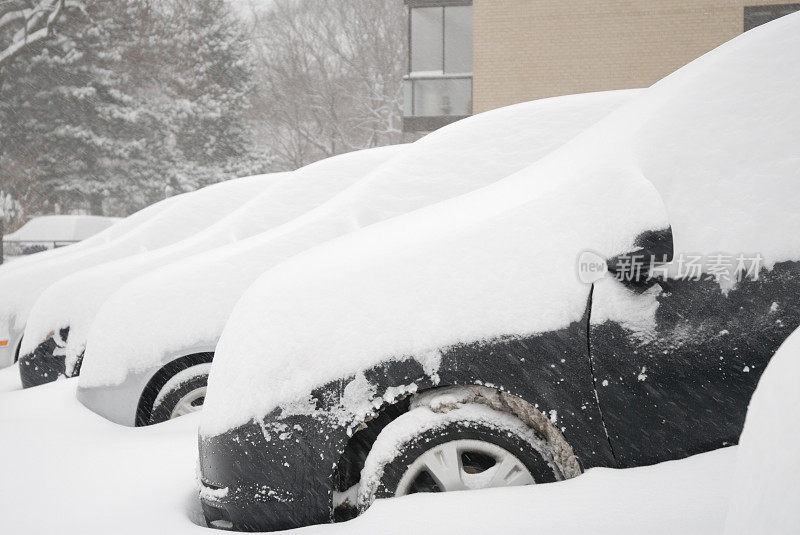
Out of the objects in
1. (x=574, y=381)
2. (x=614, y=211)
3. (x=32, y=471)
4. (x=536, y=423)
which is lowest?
(x=32, y=471)

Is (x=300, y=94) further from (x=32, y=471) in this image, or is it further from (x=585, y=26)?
(x=32, y=471)

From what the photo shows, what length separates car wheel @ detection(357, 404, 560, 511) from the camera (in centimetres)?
214

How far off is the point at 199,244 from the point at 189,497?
3109mm

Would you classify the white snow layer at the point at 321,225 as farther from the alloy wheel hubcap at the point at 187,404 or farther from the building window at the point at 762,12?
the building window at the point at 762,12

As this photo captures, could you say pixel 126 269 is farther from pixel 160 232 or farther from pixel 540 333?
pixel 540 333

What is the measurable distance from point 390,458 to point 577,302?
31.2 inches

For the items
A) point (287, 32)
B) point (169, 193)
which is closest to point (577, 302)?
point (169, 193)

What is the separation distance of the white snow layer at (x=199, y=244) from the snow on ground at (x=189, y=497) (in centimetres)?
141

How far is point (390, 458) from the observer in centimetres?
215

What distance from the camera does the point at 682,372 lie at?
2.15 meters

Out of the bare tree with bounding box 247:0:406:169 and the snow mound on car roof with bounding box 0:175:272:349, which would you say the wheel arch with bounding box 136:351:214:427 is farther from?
the bare tree with bounding box 247:0:406:169

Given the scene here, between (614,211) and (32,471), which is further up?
(614,211)

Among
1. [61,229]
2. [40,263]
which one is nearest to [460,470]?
[40,263]

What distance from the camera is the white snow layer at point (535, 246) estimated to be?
218 cm
